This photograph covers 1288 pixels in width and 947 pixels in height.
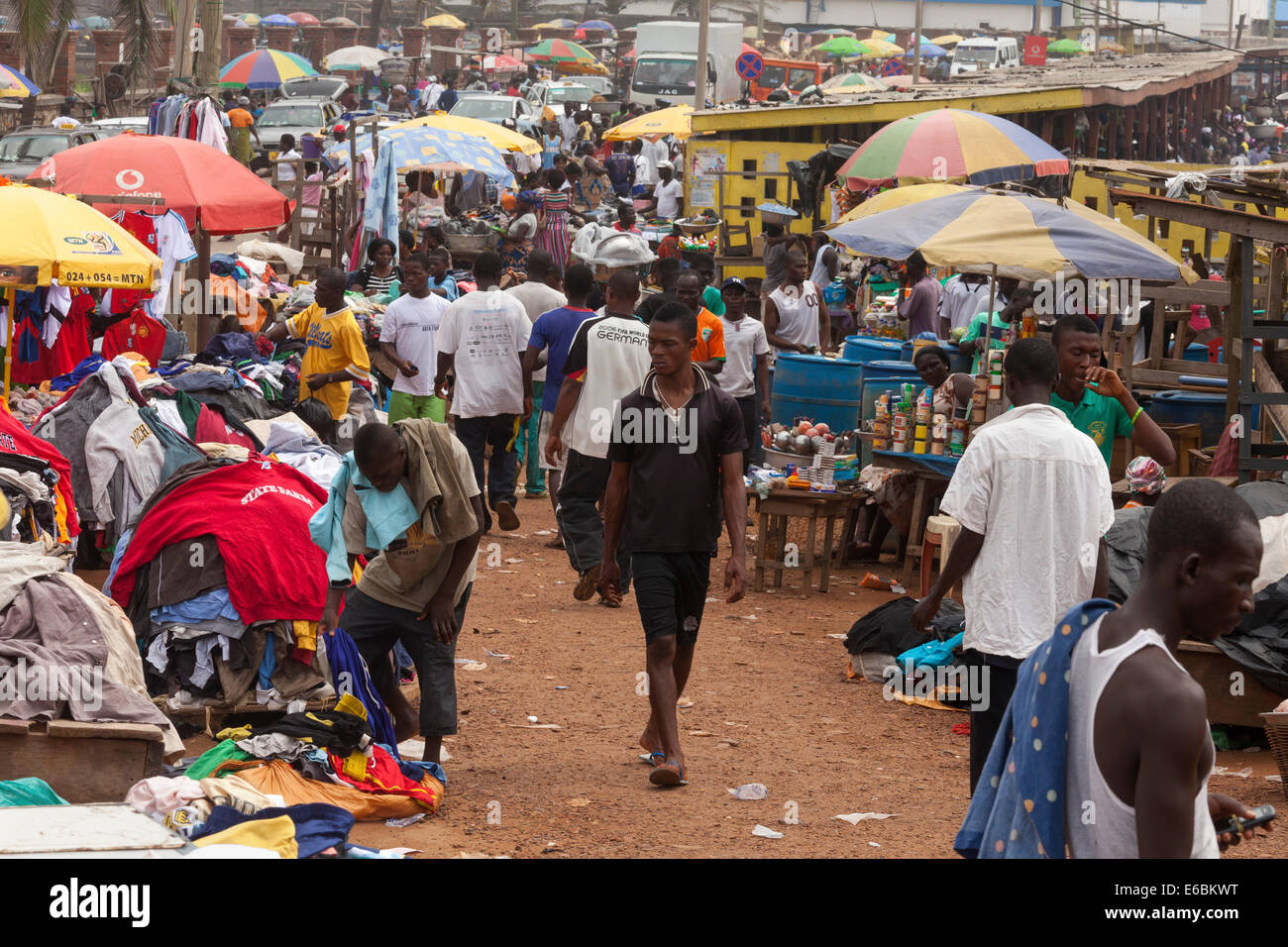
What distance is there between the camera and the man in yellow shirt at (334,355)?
1048 cm

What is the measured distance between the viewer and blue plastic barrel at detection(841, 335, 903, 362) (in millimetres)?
12789

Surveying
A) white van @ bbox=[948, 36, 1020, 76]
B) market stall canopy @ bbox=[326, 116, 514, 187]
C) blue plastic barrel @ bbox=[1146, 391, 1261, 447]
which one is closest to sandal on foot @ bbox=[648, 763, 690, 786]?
blue plastic barrel @ bbox=[1146, 391, 1261, 447]

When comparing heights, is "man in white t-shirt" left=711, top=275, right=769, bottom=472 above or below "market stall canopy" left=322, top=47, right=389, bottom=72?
below

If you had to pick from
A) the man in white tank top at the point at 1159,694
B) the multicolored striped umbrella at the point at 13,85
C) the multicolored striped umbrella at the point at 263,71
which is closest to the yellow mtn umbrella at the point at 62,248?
the man in white tank top at the point at 1159,694

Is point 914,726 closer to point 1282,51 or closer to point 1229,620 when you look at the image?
point 1229,620

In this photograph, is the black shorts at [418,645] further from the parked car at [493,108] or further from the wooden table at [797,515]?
A: the parked car at [493,108]

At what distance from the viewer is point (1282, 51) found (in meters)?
67.4

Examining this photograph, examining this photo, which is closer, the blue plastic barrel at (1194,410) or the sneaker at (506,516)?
the blue plastic barrel at (1194,410)

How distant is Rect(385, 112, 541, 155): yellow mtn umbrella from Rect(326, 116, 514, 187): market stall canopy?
268 mm

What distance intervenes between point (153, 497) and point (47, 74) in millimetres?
33776

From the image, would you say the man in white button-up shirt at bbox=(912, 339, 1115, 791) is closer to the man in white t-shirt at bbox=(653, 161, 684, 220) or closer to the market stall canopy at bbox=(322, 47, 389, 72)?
the man in white t-shirt at bbox=(653, 161, 684, 220)

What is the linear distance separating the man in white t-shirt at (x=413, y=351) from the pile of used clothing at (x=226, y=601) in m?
4.00

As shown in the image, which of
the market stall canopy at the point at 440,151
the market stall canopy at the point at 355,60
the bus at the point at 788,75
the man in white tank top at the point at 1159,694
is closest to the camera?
the man in white tank top at the point at 1159,694
